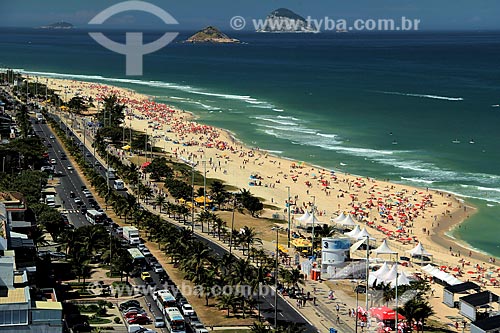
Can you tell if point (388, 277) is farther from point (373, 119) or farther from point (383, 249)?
point (373, 119)

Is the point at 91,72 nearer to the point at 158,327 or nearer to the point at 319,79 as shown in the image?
the point at 319,79

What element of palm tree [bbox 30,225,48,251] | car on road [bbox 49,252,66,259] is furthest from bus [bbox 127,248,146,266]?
palm tree [bbox 30,225,48,251]

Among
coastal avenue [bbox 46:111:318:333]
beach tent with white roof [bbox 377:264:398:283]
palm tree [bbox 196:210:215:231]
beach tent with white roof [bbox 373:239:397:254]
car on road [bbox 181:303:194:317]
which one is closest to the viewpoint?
car on road [bbox 181:303:194:317]

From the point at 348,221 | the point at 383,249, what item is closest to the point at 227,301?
the point at 383,249

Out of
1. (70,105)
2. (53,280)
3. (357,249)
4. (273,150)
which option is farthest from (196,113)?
(53,280)

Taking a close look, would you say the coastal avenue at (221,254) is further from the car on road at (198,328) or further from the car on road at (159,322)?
the car on road at (198,328)

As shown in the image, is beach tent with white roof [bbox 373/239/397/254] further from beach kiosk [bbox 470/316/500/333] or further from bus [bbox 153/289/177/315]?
bus [bbox 153/289/177/315]

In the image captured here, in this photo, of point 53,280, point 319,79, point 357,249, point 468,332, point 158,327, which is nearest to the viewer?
point 158,327
